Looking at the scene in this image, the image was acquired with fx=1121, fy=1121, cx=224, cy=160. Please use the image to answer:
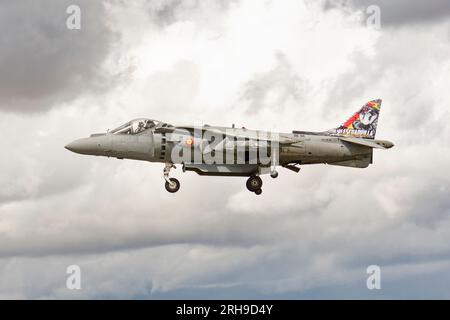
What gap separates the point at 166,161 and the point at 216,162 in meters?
3.27

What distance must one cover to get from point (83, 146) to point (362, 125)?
19408 mm

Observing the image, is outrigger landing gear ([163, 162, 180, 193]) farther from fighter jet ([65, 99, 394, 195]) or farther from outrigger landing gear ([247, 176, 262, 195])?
outrigger landing gear ([247, 176, 262, 195])

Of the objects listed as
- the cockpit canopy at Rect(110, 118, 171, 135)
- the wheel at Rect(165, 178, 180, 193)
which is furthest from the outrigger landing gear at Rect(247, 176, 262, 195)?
the cockpit canopy at Rect(110, 118, 171, 135)

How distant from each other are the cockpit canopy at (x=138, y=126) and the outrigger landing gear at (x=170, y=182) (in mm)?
2590

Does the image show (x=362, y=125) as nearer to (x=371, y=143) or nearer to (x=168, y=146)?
(x=371, y=143)

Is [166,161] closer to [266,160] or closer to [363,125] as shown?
[266,160]

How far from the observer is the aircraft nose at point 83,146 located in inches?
2854

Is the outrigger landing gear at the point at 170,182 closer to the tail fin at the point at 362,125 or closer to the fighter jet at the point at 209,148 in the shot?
the fighter jet at the point at 209,148

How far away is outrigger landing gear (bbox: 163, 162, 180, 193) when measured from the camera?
7338 cm

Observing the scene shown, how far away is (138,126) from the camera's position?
240 ft

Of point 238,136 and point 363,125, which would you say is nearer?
point 238,136

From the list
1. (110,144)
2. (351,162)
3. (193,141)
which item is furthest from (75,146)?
(351,162)

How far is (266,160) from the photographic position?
74.1 meters

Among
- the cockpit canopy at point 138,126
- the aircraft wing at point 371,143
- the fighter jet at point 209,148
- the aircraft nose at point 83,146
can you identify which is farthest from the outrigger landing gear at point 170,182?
the aircraft wing at point 371,143
